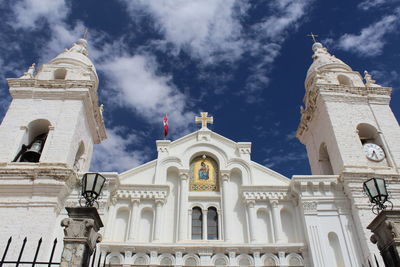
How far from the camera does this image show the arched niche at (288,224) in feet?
53.9

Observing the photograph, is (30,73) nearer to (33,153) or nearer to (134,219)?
(33,153)

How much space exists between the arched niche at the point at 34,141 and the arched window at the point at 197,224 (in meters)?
8.46

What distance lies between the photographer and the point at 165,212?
17.0 meters

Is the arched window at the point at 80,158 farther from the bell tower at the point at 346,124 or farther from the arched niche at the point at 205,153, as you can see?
the bell tower at the point at 346,124

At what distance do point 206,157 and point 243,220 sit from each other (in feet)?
13.9

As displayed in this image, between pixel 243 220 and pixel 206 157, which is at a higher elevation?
pixel 206 157

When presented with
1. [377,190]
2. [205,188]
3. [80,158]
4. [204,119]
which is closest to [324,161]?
[204,119]

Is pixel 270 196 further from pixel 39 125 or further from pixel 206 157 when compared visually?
pixel 39 125

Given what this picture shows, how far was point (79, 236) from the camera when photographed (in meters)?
7.90

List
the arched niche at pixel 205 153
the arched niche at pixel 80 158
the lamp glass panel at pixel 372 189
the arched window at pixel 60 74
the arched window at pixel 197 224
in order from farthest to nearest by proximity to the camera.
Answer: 1. the arched window at pixel 60 74
2. the arched niche at pixel 80 158
3. the arched niche at pixel 205 153
4. the arched window at pixel 197 224
5. the lamp glass panel at pixel 372 189

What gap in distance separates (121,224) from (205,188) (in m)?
4.43

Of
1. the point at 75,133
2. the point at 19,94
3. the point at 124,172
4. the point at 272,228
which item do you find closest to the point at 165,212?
the point at 124,172

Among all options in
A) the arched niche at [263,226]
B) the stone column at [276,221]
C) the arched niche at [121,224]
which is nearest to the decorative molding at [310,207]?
the stone column at [276,221]

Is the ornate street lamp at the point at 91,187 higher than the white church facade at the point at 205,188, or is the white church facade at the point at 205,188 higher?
the white church facade at the point at 205,188
